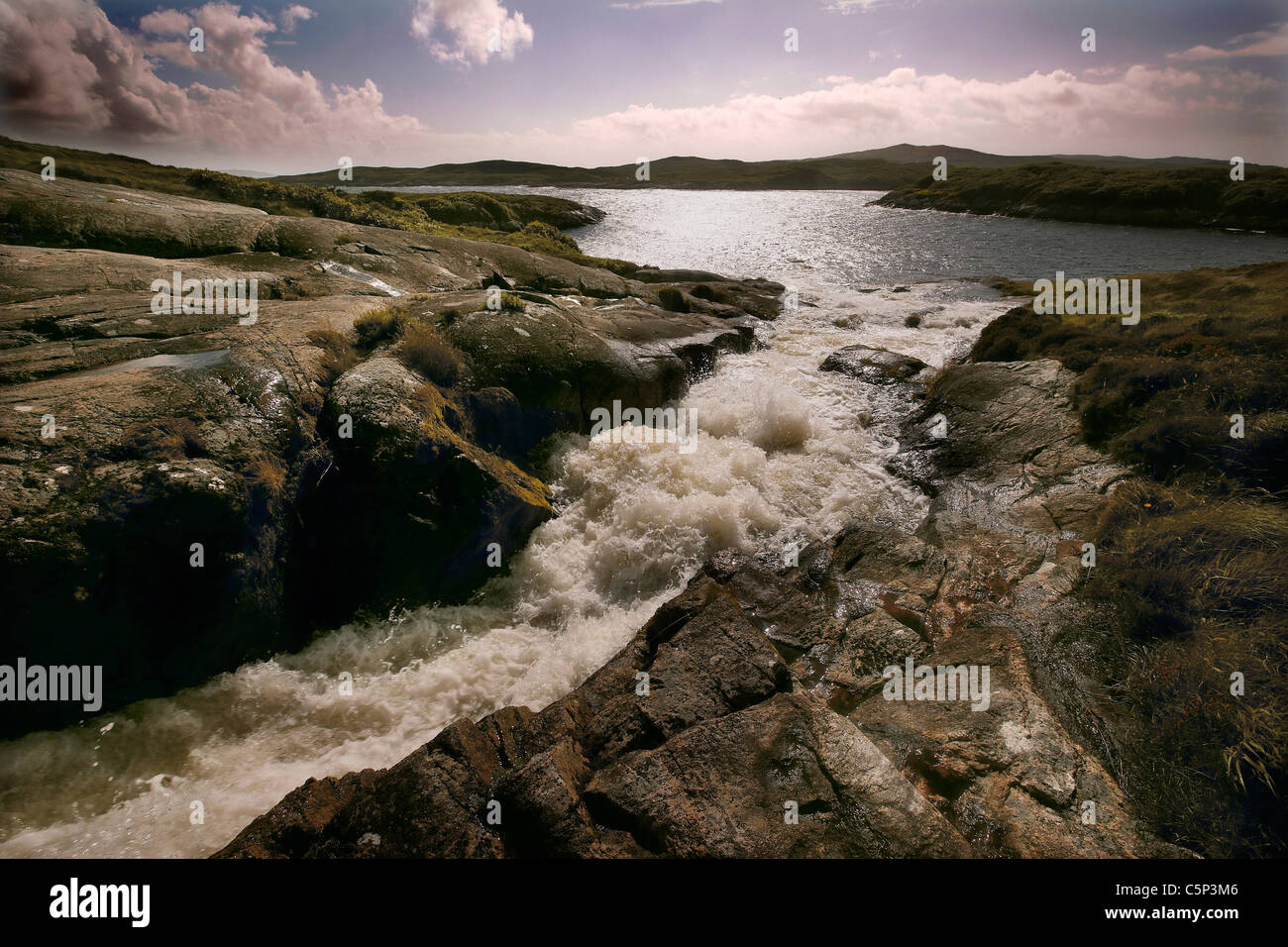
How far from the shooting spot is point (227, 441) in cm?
804

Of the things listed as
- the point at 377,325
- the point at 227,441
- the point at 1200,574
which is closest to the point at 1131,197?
the point at 1200,574

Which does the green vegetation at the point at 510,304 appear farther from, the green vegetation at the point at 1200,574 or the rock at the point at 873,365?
the green vegetation at the point at 1200,574

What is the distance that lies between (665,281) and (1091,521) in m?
27.7

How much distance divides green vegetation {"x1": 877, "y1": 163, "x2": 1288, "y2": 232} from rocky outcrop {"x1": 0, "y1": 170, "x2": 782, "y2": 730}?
276ft

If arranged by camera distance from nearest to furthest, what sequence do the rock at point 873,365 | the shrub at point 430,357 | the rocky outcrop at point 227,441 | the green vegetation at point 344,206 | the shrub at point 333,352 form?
the rocky outcrop at point 227,441, the shrub at point 333,352, the shrub at point 430,357, the rock at point 873,365, the green vegetation at point 344,206

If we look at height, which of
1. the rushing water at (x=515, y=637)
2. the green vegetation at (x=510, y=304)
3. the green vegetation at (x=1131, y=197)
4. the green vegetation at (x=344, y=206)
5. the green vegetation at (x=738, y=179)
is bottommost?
the rushing water at (x=515, y=637)

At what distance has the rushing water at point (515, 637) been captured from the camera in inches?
232

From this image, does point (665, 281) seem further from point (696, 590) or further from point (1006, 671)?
point (1006, 671)

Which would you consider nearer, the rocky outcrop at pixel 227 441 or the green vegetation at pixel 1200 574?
the green vegetation at pixel 1200 574

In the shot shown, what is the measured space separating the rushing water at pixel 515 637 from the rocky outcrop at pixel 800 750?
1.63 m

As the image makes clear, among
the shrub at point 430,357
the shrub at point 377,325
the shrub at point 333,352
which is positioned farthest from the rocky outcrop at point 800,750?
the shrub at point 377,325

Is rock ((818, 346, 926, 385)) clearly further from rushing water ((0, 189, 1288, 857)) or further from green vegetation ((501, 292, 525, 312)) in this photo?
green vegetation ((501, 292, 525, 312))

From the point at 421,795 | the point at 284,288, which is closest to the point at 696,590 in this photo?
the point at 421,795

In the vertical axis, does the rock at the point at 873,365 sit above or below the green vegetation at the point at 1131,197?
below
